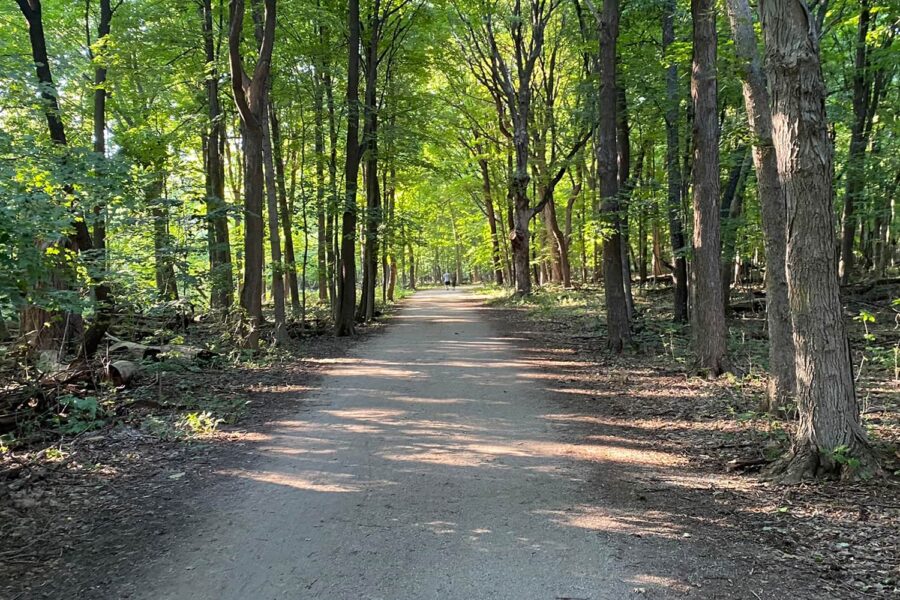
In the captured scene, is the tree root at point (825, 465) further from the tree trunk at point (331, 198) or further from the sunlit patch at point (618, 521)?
the tree trunk at point (331, 198)

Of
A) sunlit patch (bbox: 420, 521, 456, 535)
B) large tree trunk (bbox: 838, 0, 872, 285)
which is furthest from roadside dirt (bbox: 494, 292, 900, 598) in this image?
large tree trunk (bbox: 838, 0, 872, 285)

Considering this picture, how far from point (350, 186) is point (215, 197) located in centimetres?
480

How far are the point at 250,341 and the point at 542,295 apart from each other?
1422cm

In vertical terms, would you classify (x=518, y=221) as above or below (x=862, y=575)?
above

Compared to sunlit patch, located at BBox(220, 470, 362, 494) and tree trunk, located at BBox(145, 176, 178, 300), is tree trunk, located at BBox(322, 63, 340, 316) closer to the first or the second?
tree trunk, located at BBox(145, 176, 178, 300)

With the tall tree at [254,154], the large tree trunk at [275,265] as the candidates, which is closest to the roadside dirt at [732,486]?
the tall tree at [254,154]

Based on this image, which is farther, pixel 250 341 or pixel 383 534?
pixel 250 341

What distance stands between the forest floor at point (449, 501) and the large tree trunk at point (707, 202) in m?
0.67

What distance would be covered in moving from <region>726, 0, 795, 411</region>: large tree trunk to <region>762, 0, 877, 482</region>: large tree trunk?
193 centimetres

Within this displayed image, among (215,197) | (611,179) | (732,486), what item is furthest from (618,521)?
(215,197)

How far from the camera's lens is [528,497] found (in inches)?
178

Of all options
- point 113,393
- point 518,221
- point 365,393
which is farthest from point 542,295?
point 113,393

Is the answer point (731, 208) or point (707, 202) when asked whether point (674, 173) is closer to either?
point (731, 208)

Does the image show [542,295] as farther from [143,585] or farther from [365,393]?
[143,585]
